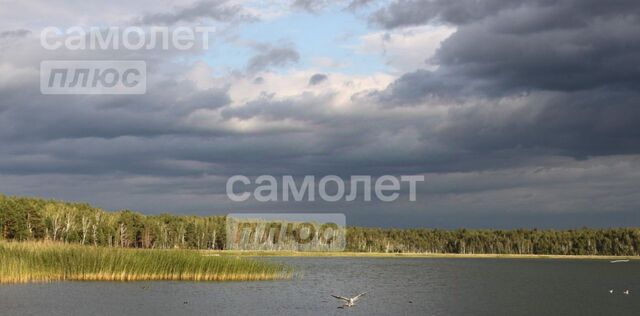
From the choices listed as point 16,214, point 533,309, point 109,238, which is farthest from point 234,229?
point 533,309

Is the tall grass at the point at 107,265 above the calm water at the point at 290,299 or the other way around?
above

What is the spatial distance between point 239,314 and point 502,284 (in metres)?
40.8

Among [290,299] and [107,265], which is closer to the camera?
[290,299]

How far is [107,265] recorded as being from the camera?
50.2 m

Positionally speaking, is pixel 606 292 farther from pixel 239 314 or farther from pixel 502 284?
pixel 239 314

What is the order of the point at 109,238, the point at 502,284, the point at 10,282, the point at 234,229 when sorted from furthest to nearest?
the point at 234,229
the point at 109,238
the point at 502,284
the point at 10,282

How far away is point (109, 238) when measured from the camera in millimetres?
119688

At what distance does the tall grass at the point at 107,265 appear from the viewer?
46750 millimetres

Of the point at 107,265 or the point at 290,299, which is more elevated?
the point at 107,265

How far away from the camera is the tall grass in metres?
46.8

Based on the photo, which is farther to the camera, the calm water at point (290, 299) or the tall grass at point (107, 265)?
the tall grass at point (107, 265)

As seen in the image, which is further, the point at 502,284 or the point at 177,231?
the point at 177,231

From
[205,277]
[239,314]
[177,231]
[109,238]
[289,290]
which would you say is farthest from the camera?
[177,231]

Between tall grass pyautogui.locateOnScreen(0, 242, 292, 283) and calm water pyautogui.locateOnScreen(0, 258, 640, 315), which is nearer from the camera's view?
calm water pyautogui.locateOnScreen(0, 258, 640, 315)
